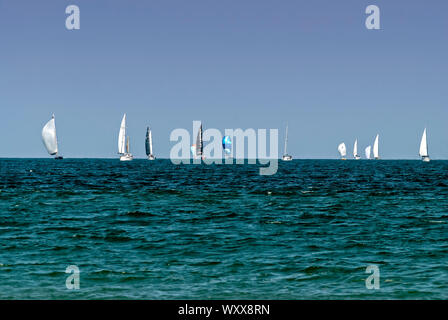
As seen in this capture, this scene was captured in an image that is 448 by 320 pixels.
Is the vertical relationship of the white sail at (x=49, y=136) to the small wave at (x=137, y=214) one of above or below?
above

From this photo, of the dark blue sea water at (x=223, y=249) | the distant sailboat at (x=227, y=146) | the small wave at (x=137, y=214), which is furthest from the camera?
the distant sailboat at (x=227, y=146)

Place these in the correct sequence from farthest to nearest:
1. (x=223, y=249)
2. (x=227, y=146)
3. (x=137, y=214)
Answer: (x=227, y=146)
(x=137, y=214)
(x=223, y=249)

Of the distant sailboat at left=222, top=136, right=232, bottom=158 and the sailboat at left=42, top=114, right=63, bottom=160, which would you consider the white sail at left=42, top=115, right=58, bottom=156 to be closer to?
the sailboat at left=42, top=114, right=63, bottom=160

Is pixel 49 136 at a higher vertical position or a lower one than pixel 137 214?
higher

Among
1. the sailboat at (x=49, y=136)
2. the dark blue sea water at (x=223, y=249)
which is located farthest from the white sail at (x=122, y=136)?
the dark blue sea water at (x=223, y=249)

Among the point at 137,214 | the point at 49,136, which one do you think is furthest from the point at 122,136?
the point at 137,214

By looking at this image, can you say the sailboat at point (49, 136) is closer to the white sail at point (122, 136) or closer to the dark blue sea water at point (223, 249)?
the white sail at point (122, 136)

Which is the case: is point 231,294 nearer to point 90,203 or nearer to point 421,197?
point 90,203

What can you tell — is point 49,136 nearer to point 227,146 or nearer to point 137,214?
point 227,146
